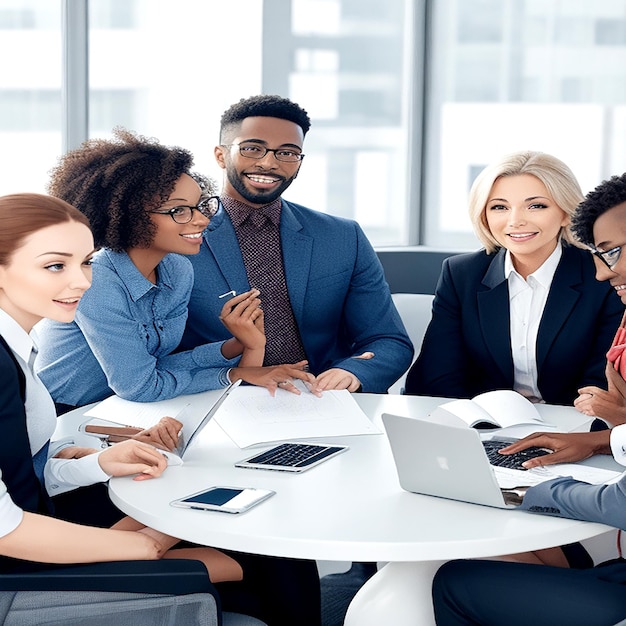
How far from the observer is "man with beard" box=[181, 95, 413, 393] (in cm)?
318

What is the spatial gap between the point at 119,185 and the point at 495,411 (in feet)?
4.10

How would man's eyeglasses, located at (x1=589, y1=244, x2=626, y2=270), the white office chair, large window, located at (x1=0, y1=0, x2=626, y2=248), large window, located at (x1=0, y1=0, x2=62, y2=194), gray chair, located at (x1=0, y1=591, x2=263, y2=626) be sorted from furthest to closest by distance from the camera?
large window, located at (x1=0, y1=0, x2=626, y2=248), large window, located at (x1=0, y1=0, x2=62, y2=194), the white office chair, man's eyeglasses, located at (x1=589, y1=244, x2=626, y2=270), gray chair, located at (x1=0, y1=591, x2=263, y2=626)

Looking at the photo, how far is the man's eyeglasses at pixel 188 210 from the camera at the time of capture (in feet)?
9.03

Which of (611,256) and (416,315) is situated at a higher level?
(611,256)

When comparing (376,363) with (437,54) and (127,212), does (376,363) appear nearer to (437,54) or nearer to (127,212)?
(127,212)

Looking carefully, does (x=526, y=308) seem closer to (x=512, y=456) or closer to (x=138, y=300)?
(x=512, y=456)

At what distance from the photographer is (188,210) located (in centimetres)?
279

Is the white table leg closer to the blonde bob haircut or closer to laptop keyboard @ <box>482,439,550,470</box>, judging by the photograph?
laptop keyboard @ <box>482,439,550,470</box>

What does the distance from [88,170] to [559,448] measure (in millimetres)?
Result: 1600

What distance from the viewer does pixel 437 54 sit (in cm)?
507

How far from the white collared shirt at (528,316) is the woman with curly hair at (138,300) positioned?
0.80 metres

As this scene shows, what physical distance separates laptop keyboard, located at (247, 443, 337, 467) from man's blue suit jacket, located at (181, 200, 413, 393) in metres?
0.92

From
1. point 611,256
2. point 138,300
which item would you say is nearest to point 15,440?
point 138,300

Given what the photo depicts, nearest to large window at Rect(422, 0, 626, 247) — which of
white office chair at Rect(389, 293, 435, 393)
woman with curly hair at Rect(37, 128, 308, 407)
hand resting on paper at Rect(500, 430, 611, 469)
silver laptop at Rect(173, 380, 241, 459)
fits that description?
white office chair at Rect(389, 293, 435, 393)
